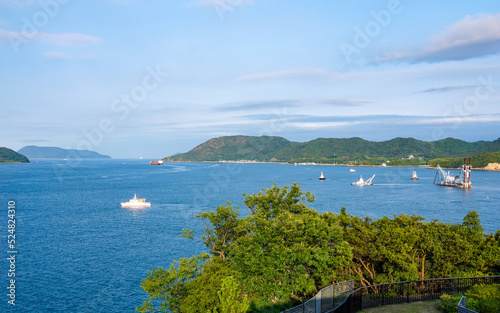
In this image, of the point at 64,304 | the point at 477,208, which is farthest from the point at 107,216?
the point at 477,208

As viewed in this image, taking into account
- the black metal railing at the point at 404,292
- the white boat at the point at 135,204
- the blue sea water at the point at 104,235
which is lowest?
the blue sea water at the point at 104,235

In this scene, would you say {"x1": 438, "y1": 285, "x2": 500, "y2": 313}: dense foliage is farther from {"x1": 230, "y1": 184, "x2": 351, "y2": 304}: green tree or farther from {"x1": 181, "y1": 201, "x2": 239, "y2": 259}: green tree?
{"x1": 181, "y1": 201, "x2": 239, "y2": 259}: green tree

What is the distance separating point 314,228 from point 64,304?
29.4 metres

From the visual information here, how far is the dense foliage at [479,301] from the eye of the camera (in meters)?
17.5

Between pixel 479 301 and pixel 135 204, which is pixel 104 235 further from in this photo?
pixel 479 301

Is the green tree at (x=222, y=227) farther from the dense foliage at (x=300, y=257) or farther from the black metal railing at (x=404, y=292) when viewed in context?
the black metal railing at (x=404, y=292)

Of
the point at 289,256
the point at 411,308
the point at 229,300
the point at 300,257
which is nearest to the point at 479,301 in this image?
the point at 411,308

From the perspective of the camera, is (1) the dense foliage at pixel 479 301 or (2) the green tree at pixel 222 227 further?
(2) the green tree at pixel 222 227

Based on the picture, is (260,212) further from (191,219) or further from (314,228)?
(191,219)

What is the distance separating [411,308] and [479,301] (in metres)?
3.64

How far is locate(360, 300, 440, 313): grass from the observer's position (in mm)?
20031

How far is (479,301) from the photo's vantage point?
59.7 feet

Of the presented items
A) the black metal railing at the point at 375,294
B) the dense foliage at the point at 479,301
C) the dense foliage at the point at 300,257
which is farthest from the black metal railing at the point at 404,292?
the dense foliage at the point at 479,301

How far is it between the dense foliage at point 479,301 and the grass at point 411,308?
635mm
